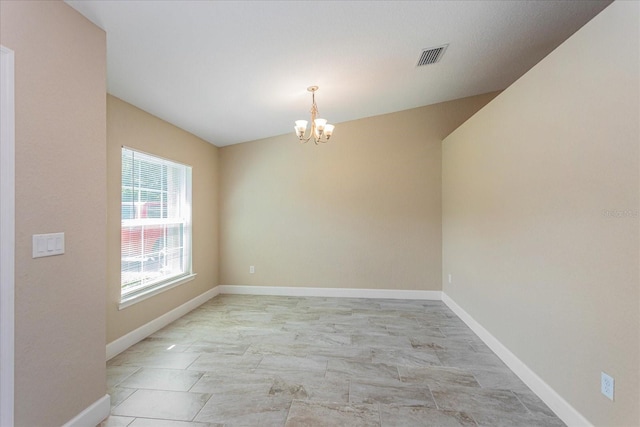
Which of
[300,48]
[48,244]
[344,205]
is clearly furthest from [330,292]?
[48,244]

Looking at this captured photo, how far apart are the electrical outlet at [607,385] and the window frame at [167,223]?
3.70 metres

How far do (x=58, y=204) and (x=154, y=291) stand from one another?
1895 mm

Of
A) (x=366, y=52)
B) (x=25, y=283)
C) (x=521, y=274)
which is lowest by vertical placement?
(x=521, y=274)

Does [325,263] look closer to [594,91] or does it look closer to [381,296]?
[381,296]

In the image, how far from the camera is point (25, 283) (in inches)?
56.1

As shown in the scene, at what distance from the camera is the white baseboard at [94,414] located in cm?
166

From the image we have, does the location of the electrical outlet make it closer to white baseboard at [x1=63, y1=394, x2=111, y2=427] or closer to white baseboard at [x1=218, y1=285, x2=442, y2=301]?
white baseboard at [x1=218, y1=285, x2=442, y2=301]

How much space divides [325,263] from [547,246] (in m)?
3.06

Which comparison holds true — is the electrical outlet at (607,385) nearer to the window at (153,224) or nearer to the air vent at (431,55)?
the air vent at (431,55)

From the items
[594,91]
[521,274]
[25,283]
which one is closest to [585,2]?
[594,91]

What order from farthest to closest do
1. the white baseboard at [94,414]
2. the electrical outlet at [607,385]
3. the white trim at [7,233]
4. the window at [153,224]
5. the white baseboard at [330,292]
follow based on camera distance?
the white baseboard at [330,292]
the window at [153,224]
the white baseboard at [94,414]
the electrical outlet at [607,385]
the white trim at [7,233]

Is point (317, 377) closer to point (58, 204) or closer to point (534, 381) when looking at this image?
point (534, 381)

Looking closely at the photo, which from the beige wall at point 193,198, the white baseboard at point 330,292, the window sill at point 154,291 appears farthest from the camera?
the white baseboard at point 330,292

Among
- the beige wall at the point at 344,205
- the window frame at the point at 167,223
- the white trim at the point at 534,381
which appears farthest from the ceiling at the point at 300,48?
the white trim at the point at 534,381
